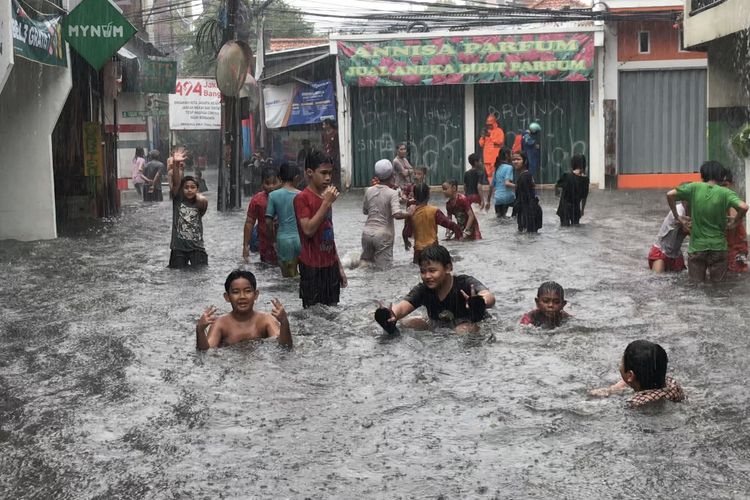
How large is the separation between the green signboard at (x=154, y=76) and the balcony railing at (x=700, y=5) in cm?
1275

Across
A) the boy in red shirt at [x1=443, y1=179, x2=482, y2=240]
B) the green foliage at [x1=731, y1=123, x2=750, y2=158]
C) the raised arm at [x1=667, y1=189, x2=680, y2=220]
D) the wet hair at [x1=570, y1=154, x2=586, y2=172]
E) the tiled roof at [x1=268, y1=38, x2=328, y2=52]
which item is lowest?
the boy in red shirt at [x1=443, y1=179, x2=482, y2=240]

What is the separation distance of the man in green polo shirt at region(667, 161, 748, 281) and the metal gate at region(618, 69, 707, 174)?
55.9ft

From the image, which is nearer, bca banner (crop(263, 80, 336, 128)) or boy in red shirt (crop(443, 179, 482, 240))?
boy in red shirt (crop(443, 179, 482, 240))

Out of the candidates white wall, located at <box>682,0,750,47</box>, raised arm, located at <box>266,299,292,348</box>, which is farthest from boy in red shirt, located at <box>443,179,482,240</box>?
raised arm, located at <box>266,299,292,348</box>

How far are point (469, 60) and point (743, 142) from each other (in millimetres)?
13143

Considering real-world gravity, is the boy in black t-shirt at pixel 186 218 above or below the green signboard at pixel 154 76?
below

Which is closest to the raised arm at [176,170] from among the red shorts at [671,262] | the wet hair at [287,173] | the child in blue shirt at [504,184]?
the wet hair at [287,173]

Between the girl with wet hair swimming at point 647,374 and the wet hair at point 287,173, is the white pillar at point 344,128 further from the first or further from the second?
the girl with wet hair swimming at point 647,374

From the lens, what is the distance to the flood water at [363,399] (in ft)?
17.6

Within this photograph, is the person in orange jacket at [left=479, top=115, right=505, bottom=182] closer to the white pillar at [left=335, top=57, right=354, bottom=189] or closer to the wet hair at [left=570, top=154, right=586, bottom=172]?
the white pillar at [left=335, top=57, right=354, bottom=189]

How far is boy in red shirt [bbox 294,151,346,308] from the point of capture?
895 centimetres

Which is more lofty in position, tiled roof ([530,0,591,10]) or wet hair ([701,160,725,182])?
tiled roof ([530,0,591,10])

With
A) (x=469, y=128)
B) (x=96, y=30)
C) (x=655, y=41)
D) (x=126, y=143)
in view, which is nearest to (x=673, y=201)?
(x=96, y=30)

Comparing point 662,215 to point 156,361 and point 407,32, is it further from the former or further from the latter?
point 156,361
